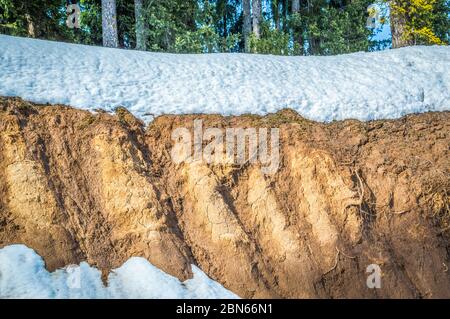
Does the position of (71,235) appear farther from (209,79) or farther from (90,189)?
(209,79)

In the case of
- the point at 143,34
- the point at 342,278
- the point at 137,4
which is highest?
the point at 137,4

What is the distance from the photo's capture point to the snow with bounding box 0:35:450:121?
340 inches

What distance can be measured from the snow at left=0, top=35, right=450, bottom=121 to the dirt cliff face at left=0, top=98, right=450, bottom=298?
1.33 feet

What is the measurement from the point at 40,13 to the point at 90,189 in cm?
1215

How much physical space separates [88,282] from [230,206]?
2.70 m

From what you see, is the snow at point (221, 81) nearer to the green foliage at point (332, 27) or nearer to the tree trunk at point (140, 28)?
the tree trunk at point (140, 28)

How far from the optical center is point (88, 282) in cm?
639

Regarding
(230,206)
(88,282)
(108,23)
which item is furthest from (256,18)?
(88,282)

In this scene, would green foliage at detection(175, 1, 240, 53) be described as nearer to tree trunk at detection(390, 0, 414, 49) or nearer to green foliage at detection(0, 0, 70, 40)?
green foliage at detection(0, 0, 70, 40)

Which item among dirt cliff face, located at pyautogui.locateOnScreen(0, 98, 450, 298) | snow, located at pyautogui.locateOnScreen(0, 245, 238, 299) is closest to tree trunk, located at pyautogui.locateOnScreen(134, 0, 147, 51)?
dirt cliff face, located at pyautogui.locateOnScreen(0, 98, 450, 298)

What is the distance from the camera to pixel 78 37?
1942 cm

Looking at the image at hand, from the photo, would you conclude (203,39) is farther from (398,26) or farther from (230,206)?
(230,206)

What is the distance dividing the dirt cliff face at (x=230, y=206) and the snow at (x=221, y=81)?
404mm

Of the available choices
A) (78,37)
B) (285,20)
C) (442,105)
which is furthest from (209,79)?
(285,20)
